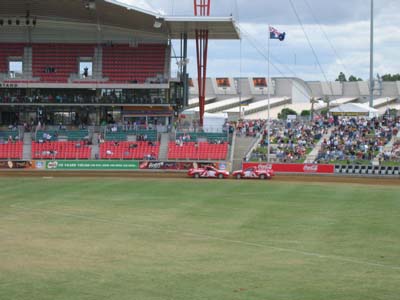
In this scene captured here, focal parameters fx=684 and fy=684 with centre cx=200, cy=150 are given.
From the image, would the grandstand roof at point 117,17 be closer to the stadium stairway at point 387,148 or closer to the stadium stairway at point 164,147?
the stadium stairway at point 164,147

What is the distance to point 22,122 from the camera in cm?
6538

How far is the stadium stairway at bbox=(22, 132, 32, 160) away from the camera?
194ft

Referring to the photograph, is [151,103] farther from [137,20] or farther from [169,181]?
[169,181]

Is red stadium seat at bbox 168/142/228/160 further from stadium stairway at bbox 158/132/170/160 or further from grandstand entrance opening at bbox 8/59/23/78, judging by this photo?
grandstand entrance opening at bbox 8/59/23/78

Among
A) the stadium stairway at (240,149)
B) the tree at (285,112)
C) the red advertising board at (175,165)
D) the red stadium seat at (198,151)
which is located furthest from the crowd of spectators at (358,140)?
the tree at (285,112)

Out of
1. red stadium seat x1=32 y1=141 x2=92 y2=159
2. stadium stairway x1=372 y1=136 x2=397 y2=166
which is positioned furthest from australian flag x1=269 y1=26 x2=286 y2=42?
red stadium seat x1=32 y1=141 x2=92 y2=159

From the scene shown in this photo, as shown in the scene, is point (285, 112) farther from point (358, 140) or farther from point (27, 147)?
point (27, 147)

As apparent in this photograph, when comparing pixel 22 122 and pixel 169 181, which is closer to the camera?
pixel 169 181

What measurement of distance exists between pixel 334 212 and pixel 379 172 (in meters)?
22.7

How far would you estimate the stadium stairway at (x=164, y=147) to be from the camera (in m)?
58.8

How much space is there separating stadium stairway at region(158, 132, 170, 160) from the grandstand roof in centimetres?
974

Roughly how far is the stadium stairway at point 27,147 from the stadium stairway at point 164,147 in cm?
1129

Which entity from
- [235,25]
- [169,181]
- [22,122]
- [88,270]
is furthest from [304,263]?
[22,122]

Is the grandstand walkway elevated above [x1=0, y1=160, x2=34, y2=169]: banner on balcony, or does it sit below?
above
